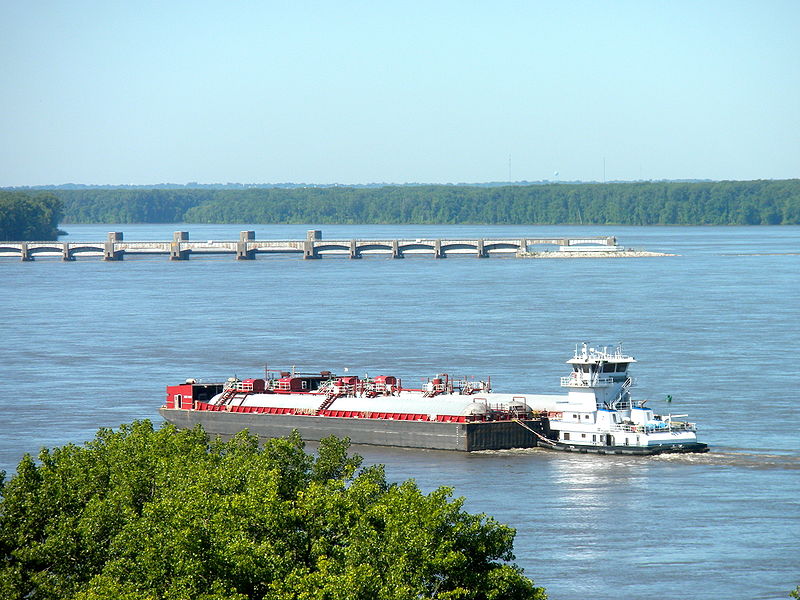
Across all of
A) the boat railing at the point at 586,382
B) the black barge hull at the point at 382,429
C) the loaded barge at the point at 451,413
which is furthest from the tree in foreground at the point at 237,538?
the boat railing at the point at 586,382

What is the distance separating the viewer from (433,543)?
29094mm

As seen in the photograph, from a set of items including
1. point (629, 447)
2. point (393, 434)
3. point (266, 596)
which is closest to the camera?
point (266, 596)

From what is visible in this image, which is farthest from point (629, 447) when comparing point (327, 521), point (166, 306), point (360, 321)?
point (166, 306)

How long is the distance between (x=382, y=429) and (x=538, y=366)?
18.1 m

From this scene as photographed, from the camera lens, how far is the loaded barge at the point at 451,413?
6188 centimetres

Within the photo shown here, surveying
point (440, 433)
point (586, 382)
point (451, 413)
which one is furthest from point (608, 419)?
point (440, 433)

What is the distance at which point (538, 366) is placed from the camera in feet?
267

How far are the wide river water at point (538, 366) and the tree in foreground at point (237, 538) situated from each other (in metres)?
10.7

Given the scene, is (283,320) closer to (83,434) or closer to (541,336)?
(541,336)

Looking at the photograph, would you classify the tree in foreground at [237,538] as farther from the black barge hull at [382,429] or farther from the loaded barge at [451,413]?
the loaded barge at [451,413]

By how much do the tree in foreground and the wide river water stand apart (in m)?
10.7

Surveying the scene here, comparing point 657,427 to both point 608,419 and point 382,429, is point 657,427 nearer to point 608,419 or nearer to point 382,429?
point 608,419

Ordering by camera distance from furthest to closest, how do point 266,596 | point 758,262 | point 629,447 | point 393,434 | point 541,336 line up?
point 758,262, point 541,336, point 393,434, point 629,447, point 266,596

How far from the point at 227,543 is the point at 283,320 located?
275 ft
